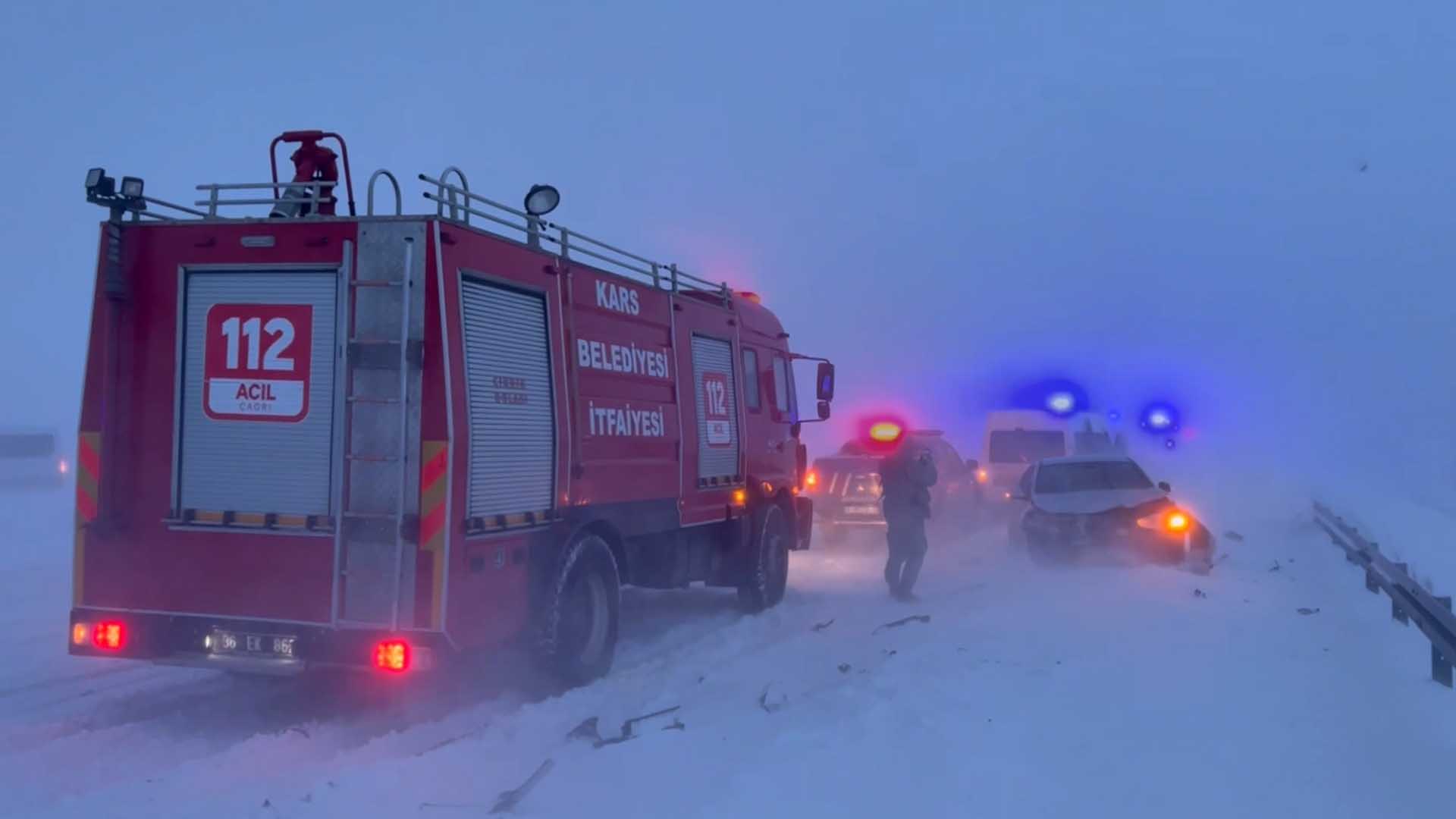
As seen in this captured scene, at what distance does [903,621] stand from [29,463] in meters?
37.8

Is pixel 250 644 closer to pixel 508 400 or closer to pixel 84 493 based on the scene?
pixel 84 493

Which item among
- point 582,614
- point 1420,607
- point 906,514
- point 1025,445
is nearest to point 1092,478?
point 906,514

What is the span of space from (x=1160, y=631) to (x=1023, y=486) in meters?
6.62

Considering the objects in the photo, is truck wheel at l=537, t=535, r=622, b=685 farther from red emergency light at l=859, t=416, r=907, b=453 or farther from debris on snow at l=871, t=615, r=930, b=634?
red emergency light at l=859, t=416, r=907, b=453

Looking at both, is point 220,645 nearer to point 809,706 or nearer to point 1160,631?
point 809,706

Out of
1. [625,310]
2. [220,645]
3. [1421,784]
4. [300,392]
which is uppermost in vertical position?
[625,310]

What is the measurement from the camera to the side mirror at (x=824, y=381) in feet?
43.7

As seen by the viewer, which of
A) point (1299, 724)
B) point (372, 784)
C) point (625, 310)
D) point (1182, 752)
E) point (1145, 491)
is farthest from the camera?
point (1145, 491)

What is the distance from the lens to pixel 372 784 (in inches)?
208

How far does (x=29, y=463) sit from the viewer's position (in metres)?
38.6

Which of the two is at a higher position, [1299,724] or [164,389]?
[164,389]

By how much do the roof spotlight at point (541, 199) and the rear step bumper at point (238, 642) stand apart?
3.05 meters

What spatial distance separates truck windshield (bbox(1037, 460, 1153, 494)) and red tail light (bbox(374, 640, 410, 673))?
1058 cm

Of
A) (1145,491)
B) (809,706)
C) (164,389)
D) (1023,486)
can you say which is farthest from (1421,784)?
(1023,486)
